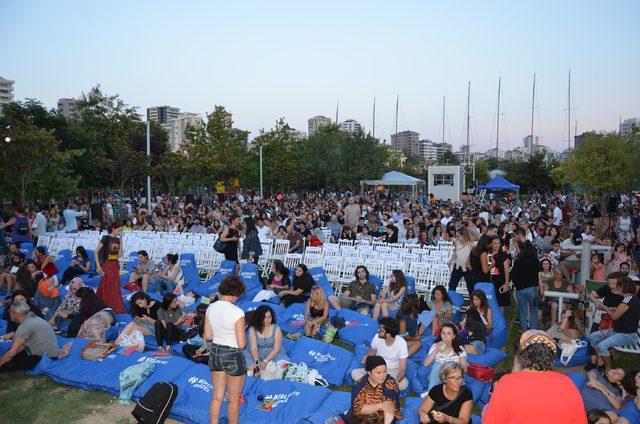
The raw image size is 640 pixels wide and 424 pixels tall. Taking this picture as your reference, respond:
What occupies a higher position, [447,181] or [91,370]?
[447,181]

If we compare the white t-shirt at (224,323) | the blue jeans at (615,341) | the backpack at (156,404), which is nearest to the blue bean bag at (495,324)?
the blue jeans at (615,341)

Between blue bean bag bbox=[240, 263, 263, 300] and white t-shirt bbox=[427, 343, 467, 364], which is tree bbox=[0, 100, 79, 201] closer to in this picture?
blue bean bag bbox=[240, 263, 263, 300]

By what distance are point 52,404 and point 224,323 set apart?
Result: 9.25ft

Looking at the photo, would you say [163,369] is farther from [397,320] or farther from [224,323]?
[397,320]

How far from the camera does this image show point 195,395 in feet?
19.2

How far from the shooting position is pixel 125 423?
561 centimetres

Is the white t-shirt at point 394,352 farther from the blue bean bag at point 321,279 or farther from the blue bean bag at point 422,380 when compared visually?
the blue bean bag at point 321,279

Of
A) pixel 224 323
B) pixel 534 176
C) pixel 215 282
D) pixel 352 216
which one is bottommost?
pixel 215 282

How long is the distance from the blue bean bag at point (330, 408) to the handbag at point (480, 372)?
148 centimetres

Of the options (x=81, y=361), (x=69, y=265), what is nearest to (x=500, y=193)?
(x=69, y=265)

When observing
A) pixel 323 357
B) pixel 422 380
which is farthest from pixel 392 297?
pixel 422 380

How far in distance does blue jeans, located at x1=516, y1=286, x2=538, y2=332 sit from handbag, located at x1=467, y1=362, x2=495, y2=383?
244cm

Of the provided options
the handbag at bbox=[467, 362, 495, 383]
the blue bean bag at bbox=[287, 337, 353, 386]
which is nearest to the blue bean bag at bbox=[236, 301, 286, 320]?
the blue bean bag at bbox=[287, 337, 353, 386]

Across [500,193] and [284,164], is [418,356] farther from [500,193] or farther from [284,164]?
[500,193]
